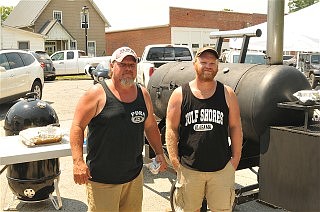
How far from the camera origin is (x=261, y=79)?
157 inches

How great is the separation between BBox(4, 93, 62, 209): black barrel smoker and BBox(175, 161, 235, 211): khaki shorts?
1.88 m

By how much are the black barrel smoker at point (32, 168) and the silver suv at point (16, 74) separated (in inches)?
262

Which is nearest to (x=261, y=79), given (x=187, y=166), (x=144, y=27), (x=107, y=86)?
(x=187, y=166)

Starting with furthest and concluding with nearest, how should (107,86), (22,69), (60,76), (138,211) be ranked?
(60,76) < (22,69) < (138,211) < (107,86)

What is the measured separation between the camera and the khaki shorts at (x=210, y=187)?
3304 millimetres

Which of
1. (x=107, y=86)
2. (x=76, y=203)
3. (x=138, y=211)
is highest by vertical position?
(x=107, y=86)

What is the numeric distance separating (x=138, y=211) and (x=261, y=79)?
1761mm

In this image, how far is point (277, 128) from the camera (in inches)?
143

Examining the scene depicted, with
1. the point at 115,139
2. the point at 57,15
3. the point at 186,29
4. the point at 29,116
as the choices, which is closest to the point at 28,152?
the point at 29,116

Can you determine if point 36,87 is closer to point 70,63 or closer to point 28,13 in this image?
point 70,63

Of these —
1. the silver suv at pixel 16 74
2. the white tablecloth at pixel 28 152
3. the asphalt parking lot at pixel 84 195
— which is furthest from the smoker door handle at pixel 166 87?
the silver suv at pixel 16 74

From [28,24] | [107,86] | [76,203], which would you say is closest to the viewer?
[107,86]

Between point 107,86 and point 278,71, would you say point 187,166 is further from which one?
point 278,71

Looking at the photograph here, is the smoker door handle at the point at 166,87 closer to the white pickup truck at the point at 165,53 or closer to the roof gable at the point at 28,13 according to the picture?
the white pickup truck at the point at 165,53
